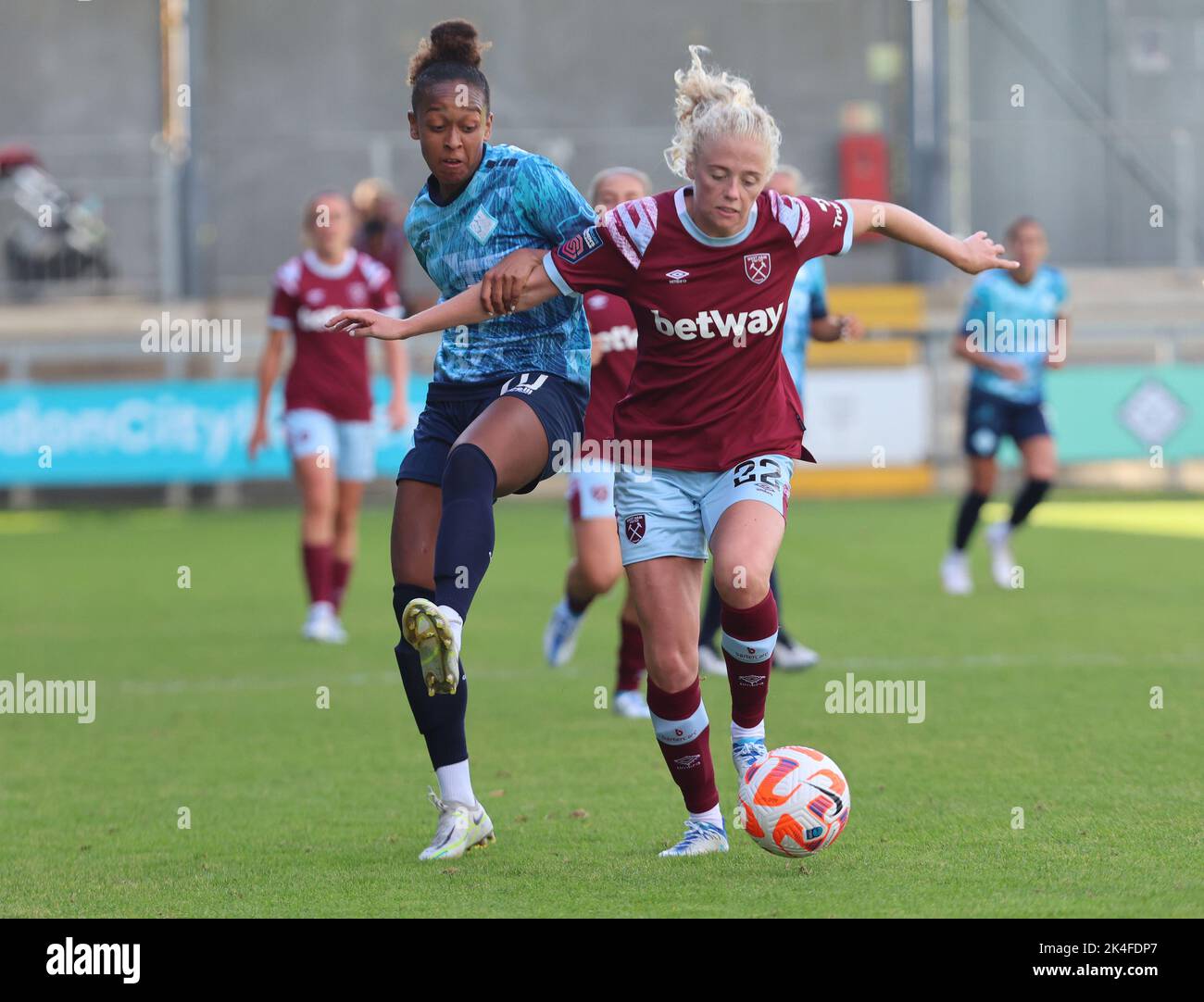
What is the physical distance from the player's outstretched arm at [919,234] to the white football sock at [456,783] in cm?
186

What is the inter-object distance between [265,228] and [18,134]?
10.9ft

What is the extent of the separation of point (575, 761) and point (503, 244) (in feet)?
6.99

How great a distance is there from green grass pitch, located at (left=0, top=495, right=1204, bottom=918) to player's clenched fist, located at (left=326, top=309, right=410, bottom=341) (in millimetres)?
1426

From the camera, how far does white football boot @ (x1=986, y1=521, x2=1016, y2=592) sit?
12516mm

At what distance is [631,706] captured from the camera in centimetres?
798

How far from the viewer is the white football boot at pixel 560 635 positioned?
29.7 ft

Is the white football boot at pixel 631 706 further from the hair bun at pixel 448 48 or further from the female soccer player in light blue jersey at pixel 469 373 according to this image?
the hair bun at pixel 448 48

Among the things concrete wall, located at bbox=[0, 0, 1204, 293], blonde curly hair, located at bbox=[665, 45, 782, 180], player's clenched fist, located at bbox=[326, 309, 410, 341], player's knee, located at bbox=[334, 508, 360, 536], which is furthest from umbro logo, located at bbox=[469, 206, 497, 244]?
concrete wall, located at bbox=[0, 0, 1204, 293]

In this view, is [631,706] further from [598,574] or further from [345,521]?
[345,521]

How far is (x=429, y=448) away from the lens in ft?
18.6

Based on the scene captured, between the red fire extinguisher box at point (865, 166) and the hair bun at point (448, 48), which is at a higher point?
the red fire extinguisher box at point (865, 166)

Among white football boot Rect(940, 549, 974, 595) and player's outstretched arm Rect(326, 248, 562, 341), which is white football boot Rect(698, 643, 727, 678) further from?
player's outstretched arm Rect(326, 248, 562, 341)

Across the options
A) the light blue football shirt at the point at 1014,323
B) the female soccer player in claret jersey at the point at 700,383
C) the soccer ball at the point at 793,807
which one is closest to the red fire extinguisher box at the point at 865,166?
the light blue football shirt at the point at 1014,323

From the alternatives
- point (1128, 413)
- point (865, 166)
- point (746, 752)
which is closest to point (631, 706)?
point (746, 752)
